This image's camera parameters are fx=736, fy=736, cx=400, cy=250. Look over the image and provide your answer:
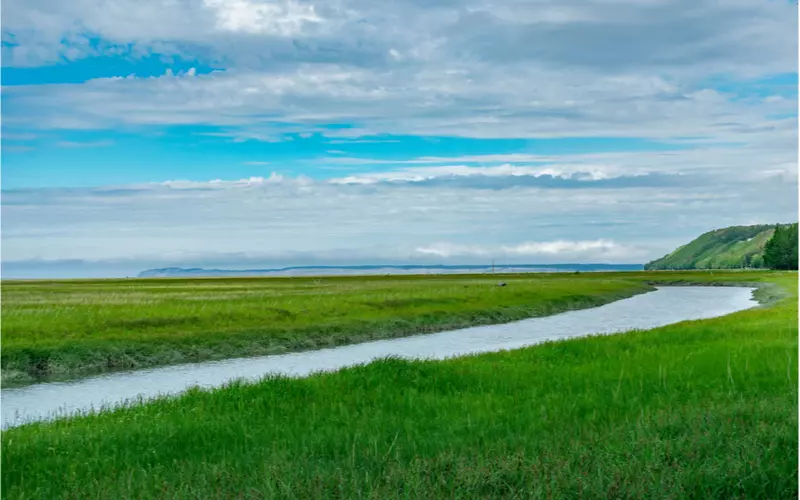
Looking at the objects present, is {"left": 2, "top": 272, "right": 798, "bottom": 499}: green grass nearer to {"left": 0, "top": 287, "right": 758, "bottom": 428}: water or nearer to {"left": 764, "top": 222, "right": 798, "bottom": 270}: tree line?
{"left": 0, "top": 287, "right": 758, "bottom": 428}: water

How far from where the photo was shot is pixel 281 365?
102 feet

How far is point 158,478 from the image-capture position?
9.04m

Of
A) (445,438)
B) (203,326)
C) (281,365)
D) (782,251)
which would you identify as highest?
(782,251)

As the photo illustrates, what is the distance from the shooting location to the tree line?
16350cm

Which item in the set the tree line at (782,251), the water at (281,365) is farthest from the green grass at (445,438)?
the tree line at (782,251)

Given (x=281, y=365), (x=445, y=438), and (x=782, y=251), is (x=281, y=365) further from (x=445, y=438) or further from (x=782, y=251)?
(x=782, y=251)

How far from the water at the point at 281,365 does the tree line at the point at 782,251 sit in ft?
407

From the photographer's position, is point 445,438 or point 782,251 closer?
point 445,438

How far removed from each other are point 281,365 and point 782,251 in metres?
163

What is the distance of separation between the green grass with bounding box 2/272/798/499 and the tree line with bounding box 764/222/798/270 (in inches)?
6426

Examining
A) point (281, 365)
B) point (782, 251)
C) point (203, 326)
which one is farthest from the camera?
point (782, 251)

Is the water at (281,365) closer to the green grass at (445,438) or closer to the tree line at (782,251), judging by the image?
the green grass at (445,438)

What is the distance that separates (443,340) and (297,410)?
88.5 ft

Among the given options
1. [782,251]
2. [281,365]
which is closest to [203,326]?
[281,365]
